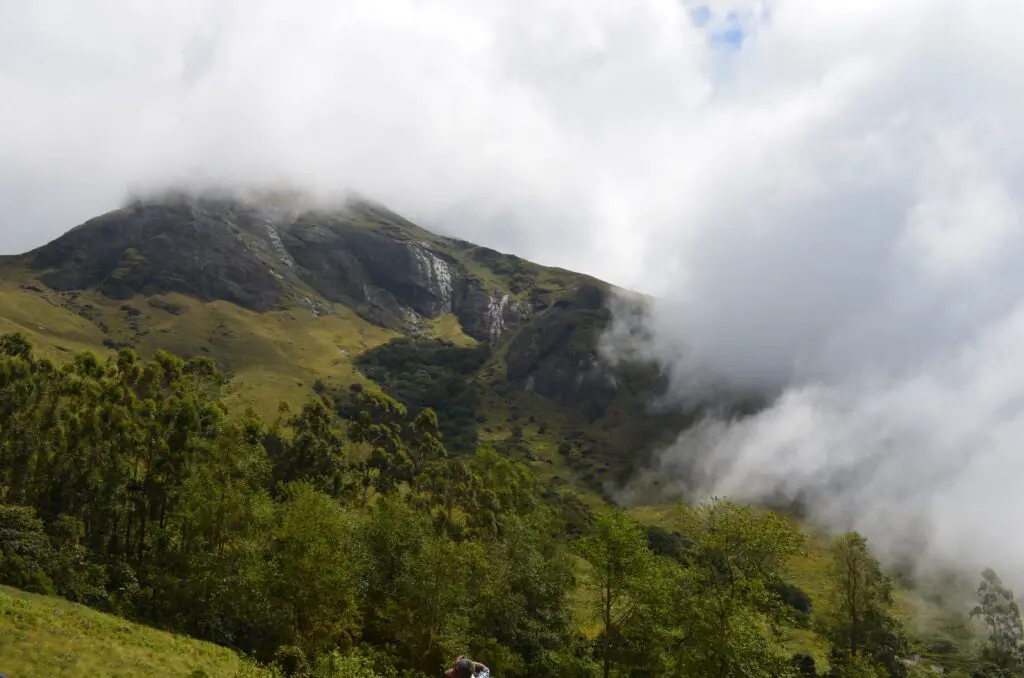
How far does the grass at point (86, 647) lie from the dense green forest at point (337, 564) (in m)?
6.63

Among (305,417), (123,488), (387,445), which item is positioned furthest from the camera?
(387,445)

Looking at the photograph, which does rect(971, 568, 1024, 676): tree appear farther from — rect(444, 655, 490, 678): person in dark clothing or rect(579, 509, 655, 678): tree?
rect(444, 655, 490, 678): person in dark clothing

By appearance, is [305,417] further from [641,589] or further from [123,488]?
[641,589]

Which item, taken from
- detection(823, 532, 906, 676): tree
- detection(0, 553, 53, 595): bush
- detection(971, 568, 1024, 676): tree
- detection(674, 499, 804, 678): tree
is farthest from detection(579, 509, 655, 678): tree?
detection(971, 568, 1024, 676): tree

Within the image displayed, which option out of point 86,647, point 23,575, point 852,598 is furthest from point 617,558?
point 23,575

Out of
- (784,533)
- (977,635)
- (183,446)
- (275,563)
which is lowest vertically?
(977,635)

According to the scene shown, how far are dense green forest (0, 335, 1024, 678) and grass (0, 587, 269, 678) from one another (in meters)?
6.63

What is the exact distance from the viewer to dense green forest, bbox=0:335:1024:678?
56438 mm

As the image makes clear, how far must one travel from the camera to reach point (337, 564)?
60.1m

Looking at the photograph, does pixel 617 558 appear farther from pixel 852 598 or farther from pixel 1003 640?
pixel 1003 640

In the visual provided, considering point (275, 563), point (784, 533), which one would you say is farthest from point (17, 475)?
point (784, 533)

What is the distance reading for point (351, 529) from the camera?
6969 centimetres

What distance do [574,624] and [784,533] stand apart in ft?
161

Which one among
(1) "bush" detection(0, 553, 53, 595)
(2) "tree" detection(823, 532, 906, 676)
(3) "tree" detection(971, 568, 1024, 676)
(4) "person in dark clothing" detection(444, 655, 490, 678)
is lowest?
(3) "tree" detection(971, 568, 1024, 676)
